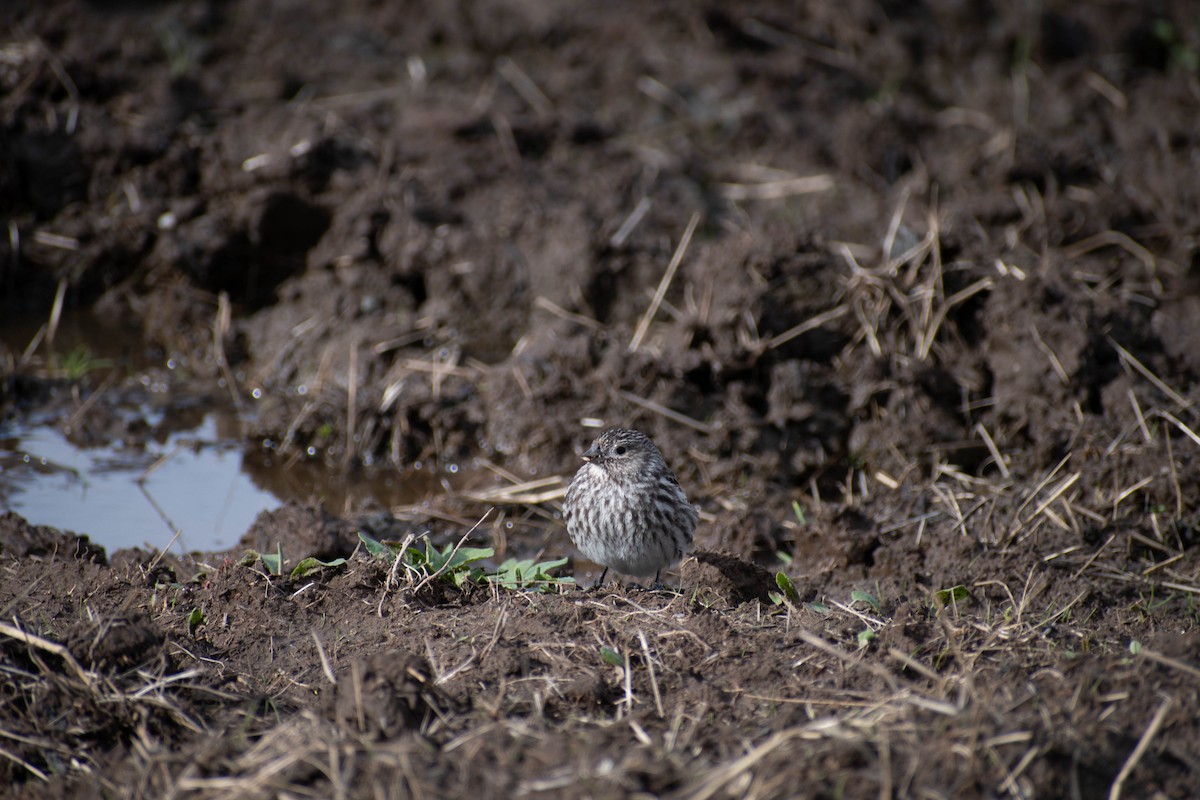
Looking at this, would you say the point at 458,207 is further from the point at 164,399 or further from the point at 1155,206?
the point at 1155,206

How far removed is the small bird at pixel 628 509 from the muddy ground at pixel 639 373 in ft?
1.00

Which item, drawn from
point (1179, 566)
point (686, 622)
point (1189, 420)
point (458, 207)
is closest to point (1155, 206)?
point (1189, 420)

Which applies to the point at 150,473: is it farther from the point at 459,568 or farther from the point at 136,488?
the point at 459,568

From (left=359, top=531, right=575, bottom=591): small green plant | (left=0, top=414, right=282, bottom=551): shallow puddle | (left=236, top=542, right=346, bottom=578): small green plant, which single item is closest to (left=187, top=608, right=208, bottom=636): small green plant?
(left=236, top=542, right=346, bottom=578): small green plant

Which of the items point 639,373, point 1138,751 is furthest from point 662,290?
point 1138,751

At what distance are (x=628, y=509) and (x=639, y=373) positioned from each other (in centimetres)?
A: 195

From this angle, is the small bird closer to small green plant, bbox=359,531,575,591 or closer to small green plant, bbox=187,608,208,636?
small green plant, bbox=359,531,575,591

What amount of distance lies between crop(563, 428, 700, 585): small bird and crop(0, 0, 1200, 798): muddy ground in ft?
1.00

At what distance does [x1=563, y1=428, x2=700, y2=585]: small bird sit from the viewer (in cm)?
567

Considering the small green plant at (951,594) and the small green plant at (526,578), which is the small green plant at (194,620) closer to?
the small green plant at (526,578)

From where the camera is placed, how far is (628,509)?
18.5 ft

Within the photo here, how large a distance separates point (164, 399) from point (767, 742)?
18.8 feet

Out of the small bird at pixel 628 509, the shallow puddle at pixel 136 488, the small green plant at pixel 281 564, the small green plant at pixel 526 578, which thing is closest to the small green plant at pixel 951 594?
the small bird at pixel 628 509

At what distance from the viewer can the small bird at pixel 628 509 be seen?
567 cm
